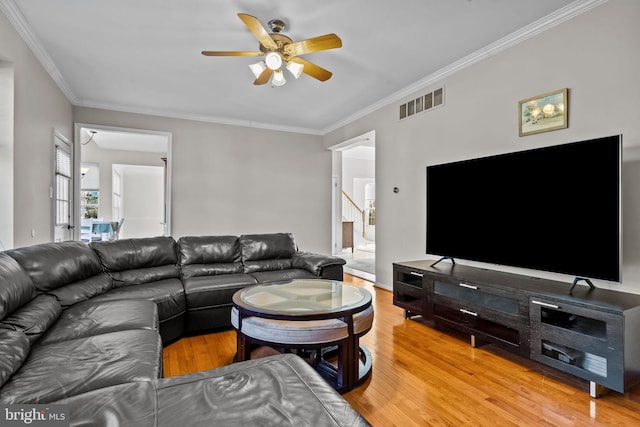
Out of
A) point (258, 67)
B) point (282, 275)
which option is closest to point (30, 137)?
point (258, 67)

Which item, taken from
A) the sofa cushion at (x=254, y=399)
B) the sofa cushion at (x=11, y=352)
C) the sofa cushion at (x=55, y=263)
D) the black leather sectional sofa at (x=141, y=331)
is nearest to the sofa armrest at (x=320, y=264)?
the black leather sectional sofa at (x=141, y=331)

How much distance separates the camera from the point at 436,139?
12.8ft

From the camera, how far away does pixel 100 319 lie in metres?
2.08

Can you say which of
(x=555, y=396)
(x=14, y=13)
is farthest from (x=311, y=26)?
(x=555, y=396)

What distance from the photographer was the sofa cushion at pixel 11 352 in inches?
51.9

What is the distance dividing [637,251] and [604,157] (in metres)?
0.72

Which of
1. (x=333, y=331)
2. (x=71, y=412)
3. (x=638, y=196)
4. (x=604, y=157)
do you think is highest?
(x=604, y=157)

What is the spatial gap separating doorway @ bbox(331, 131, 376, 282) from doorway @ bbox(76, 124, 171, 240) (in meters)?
4.05

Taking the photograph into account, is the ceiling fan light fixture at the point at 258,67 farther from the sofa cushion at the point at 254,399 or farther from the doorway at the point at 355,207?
the doorway at the point at 355,207

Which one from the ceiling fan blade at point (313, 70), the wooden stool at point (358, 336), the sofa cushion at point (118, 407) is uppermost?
the ceiling fan blade at point (313, 70)

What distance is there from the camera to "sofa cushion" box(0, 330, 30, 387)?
4.33ft

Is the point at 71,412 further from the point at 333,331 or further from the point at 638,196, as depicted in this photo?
the point at 638,196

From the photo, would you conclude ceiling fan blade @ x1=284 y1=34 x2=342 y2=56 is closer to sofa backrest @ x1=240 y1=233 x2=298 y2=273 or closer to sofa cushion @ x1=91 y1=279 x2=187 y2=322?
sofa backrest @ x1=240 y1=233 x2=298 y2=273

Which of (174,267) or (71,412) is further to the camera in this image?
(174,267)
